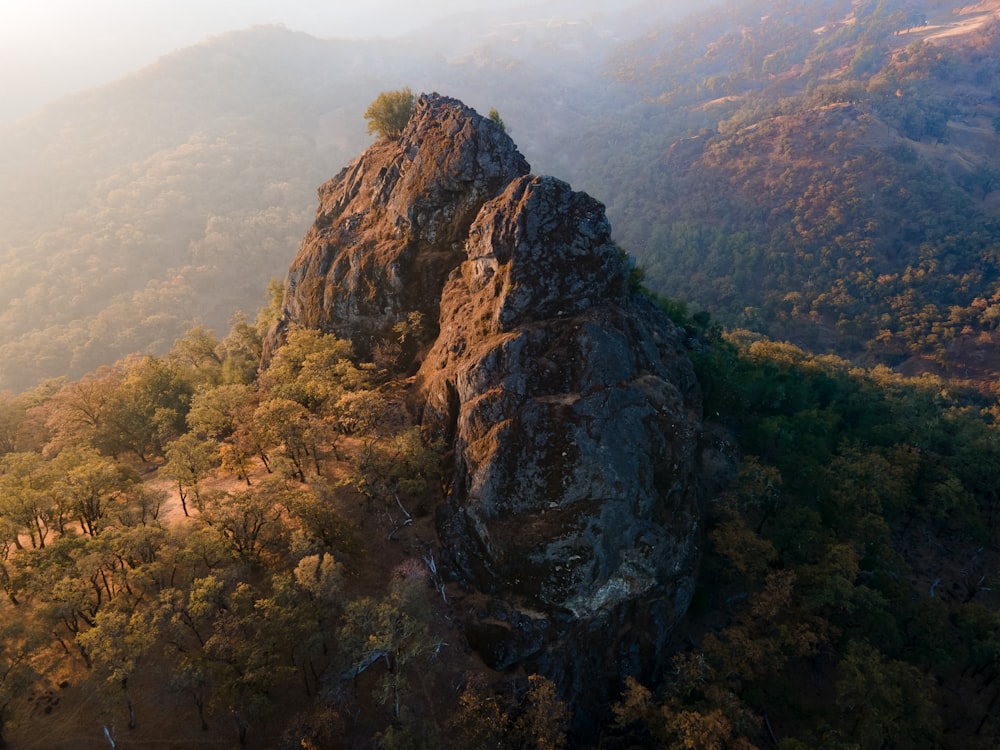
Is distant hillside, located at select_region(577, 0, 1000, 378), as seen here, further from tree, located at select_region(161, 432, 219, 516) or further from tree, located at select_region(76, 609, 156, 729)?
tree, located at select_region(76, 609, 156, 729)

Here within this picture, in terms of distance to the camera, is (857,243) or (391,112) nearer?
(391,112)

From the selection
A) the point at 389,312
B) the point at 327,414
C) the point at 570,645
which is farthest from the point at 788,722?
the point at 389,312

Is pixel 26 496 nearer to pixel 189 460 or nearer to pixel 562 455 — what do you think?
pixel 189 460

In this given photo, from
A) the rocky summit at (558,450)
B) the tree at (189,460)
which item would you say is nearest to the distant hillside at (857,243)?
the rocky summit at (558,450)

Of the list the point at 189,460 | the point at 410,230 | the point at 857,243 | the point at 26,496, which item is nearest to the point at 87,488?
the point at 26,496

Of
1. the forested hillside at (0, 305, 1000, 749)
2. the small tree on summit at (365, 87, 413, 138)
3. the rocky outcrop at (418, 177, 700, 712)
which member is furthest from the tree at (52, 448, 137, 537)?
the small tree on summit at (365, 87, 413, 138)
